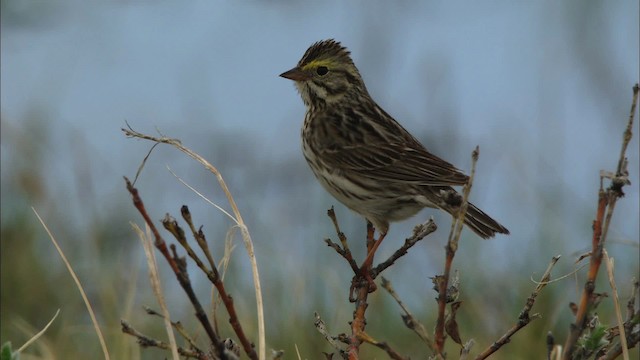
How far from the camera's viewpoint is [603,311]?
621cm

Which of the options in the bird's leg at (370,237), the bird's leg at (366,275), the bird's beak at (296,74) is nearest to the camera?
the bird's leg at (366,275)

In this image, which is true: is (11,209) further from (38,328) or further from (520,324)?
(520,324)

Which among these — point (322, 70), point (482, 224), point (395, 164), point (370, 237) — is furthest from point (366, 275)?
point (322, 70)

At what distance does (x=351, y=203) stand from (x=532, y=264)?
2.25 m

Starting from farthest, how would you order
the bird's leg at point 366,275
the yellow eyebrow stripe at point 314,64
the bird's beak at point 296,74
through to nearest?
the yellow eyebrow stripe at point 314,64 → the bird's beak at point 296,74 → the bird's leg at point 366,275

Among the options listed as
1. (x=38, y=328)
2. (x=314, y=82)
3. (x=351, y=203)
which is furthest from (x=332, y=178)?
(x=38, y=328)

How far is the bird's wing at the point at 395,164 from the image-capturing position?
5.15 metres

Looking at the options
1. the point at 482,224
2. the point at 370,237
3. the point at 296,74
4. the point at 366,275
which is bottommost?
the point at 366,275

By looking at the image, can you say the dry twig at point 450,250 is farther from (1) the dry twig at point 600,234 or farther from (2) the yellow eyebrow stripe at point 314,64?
(2) the yellow eyebrow stripe at point 314,64

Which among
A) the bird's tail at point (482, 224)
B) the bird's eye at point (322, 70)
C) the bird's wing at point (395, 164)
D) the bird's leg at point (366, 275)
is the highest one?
the bird's eye at point (322, 70)

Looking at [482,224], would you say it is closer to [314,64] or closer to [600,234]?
[314,64]

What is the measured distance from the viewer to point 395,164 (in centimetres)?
534

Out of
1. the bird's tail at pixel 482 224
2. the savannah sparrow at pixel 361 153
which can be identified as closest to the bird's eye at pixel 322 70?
the savannah sparrow at pixel 361 153

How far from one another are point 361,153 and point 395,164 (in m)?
0.19
